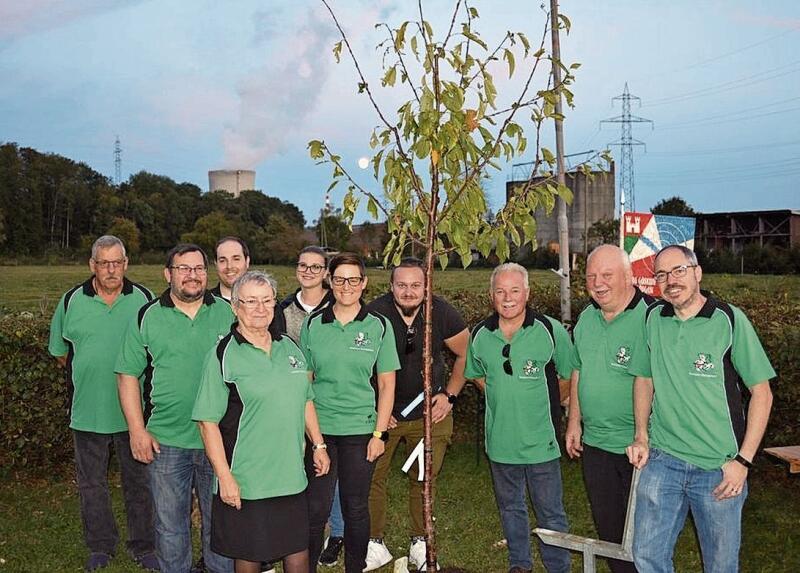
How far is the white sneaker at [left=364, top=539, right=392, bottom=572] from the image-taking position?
5473 millimetres

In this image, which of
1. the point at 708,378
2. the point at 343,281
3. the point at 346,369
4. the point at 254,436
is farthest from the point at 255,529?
the point at 708,378

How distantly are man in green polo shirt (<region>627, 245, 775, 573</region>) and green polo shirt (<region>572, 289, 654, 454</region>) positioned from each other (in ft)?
1.00

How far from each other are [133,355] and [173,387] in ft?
0.97

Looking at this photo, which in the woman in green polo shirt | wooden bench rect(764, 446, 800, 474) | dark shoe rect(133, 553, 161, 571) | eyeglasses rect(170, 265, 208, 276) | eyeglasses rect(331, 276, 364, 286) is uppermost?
eyeglasses rect(170, 265, 208, 276)

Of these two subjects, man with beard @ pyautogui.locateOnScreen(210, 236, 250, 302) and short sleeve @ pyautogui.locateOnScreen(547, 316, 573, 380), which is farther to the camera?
man with beard @ pyautogui.locateOnScreen(210, 236, 250, 302)

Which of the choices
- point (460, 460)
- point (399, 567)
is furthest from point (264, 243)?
point (399, 567)

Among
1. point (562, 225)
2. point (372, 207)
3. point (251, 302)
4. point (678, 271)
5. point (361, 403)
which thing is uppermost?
point (562, 225)

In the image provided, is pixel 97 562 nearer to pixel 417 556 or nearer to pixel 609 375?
pixel 417 556

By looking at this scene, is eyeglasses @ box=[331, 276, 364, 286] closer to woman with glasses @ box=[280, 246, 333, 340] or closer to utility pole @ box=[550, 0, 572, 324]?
woman with glasses @ box=[280, 246, 333, 340]

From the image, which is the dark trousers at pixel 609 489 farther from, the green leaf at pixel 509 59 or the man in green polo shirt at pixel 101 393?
the man in green polo shirt at pixel 101 393

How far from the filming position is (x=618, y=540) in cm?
438

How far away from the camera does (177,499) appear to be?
15.7 feet

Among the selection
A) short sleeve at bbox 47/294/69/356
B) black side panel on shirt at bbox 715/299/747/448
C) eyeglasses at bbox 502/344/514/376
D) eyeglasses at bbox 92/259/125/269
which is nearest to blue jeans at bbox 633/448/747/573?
black side panel on shirt at bbox 715/299/747/448

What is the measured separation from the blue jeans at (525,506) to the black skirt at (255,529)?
4.75 ft
